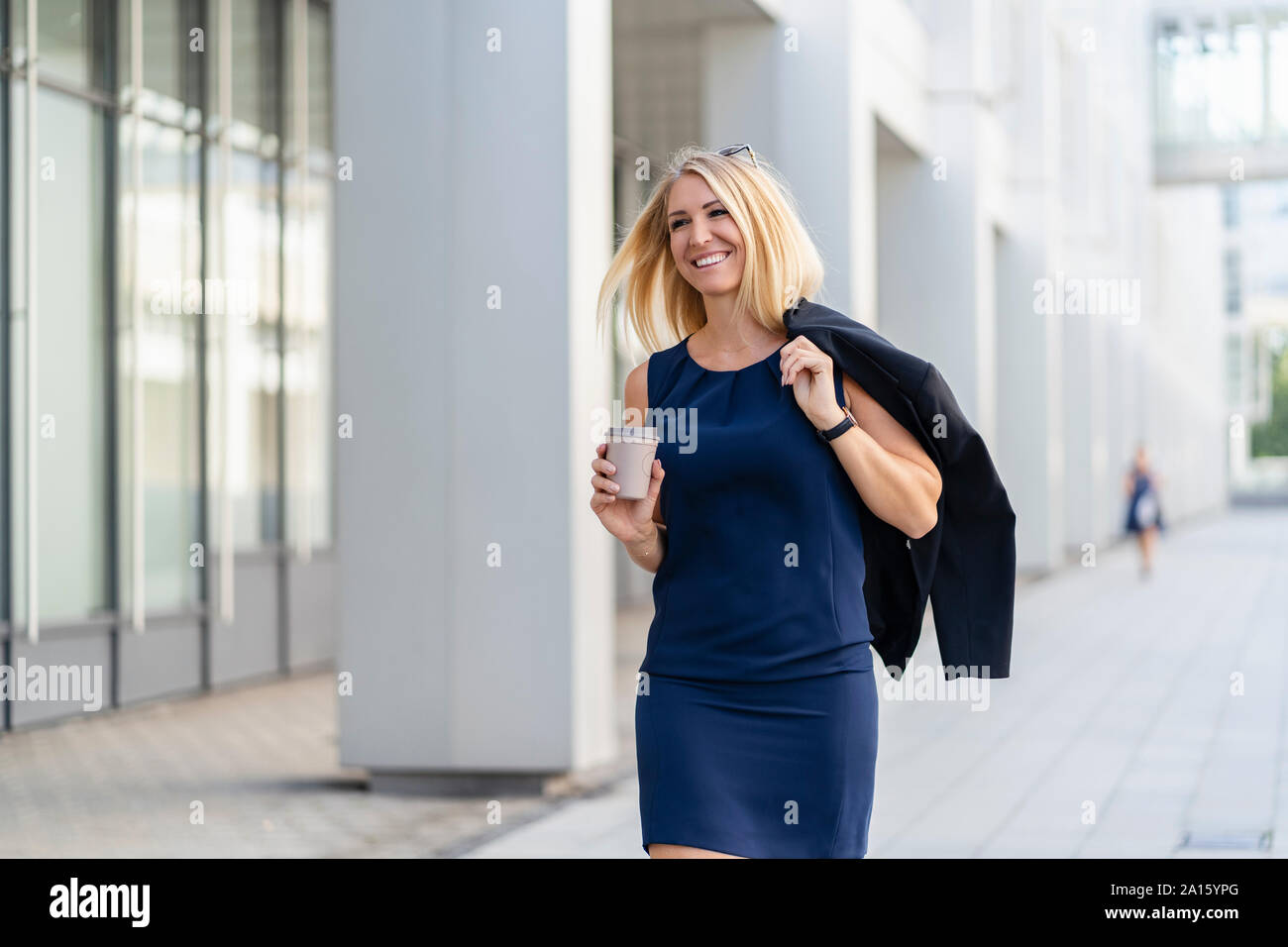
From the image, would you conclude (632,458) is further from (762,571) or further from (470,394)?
(470,394)

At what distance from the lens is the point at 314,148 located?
45.1ft

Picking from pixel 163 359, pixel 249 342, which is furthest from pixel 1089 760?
pixel 249 342

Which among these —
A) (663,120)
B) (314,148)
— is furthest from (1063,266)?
(314,148)

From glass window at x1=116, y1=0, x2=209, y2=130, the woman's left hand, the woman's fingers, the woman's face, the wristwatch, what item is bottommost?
the woman's fingers

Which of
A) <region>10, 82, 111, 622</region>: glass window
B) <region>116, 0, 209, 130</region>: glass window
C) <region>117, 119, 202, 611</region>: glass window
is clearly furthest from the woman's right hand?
<region>116, 0, 209, 130</region>: glass window

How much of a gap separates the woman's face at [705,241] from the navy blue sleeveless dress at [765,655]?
0.81 ft

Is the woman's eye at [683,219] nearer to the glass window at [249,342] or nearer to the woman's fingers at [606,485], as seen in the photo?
the woman's fingers at [606,485]

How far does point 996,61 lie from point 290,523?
496 inches

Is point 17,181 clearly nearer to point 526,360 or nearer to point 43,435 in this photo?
point 43,435

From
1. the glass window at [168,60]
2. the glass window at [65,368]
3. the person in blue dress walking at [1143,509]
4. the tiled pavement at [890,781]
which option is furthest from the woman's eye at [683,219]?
the person in blue dress walking at [1143,509]

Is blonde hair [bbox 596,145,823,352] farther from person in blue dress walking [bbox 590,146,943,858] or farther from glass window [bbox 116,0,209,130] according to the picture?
glass window [bbox 116,0,209,130]

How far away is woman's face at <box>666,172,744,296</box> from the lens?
9.65ft

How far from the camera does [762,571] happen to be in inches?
112

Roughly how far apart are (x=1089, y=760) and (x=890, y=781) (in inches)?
48.8
